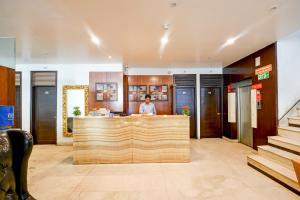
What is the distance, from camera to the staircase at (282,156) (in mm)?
3563

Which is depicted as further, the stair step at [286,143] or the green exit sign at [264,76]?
the green exit sign at [264,76]

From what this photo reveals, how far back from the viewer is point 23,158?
1.73 meters

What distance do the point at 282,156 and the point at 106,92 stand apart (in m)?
5.34

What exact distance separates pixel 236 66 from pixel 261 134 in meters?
2.56

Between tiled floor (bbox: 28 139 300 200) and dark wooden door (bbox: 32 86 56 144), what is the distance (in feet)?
7.48

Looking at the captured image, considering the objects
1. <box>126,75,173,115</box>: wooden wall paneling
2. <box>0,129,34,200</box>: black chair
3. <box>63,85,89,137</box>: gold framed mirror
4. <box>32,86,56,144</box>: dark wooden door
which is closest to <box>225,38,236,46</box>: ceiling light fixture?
<box>126,75,173,115</box>: wooden wall paneling

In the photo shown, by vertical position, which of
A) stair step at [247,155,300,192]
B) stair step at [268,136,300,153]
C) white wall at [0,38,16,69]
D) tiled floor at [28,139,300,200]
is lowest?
tiled floor at [28,139,300,200]

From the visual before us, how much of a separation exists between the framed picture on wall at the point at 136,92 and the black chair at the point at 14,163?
6.49 m

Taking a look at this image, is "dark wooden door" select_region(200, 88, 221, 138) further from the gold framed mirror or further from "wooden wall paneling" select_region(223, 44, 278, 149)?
the gold framed mirror

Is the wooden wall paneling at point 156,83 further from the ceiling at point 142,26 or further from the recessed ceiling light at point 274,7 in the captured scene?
the recessed ceiling light at point 274,7

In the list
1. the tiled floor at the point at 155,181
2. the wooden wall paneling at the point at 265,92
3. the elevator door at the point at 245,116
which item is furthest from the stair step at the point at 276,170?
the elevator door at the point at 245,116

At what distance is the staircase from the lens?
3.56 metres

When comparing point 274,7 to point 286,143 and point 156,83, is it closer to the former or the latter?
point 286,143

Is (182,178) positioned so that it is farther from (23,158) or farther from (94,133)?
(23,158)
